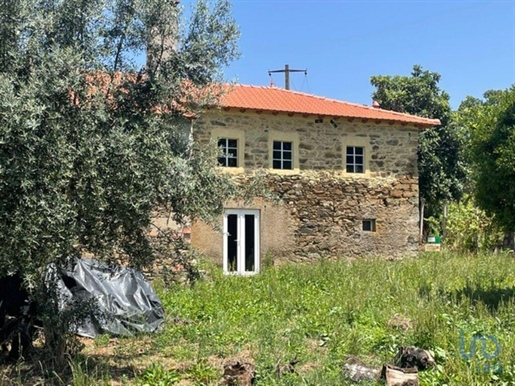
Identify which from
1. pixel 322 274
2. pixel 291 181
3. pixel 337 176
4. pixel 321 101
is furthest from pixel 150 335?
pixel 321 101

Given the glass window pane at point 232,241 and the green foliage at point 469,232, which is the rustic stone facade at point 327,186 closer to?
the glass window pane at point 232,241

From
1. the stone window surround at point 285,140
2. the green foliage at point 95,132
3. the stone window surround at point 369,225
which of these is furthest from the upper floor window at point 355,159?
the green foliage at point 95,132

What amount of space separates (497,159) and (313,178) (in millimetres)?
7236

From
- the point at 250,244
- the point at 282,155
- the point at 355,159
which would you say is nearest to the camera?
the point at 250,244

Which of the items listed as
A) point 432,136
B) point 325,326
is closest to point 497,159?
point 325,326

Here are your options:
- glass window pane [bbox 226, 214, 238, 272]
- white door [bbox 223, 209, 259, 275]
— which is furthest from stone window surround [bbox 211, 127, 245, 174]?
glass window pane [bbox 226, 214, 238, 272]

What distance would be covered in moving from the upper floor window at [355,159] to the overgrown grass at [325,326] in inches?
183

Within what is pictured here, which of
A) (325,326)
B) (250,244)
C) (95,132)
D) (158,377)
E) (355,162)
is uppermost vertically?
(355,162)

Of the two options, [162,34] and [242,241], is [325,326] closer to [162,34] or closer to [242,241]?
[162,34]

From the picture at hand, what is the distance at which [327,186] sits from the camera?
1592 cm

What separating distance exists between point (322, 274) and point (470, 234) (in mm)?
11302

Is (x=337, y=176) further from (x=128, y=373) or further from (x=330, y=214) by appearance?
(x=128, y=373)

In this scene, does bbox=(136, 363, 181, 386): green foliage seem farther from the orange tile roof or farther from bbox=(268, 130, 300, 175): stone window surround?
bbox=(268, 130, 300, 175): stone window surround

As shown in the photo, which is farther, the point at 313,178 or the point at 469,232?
the point at 469,232
